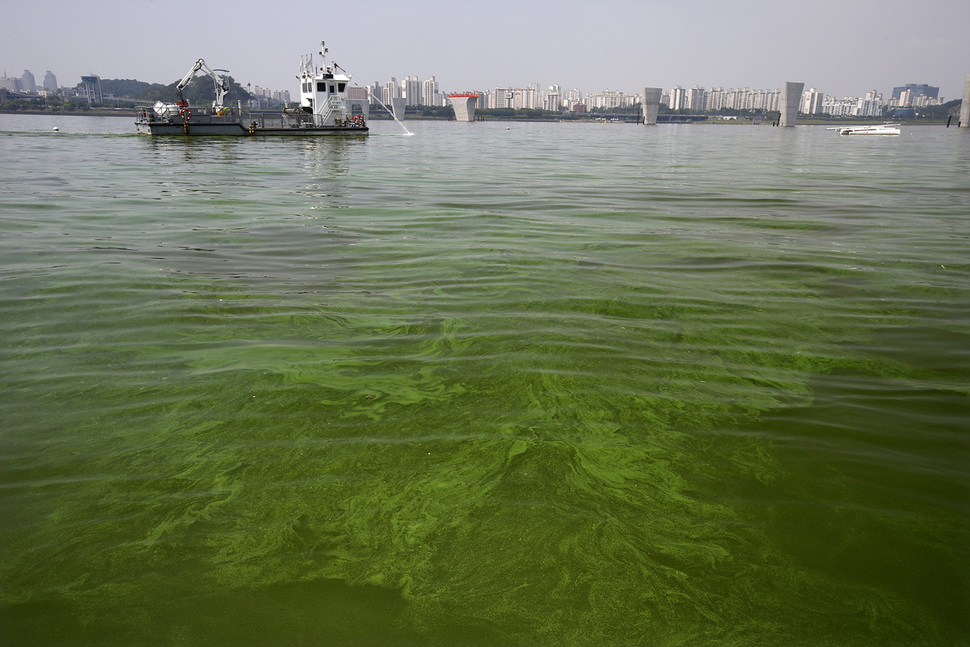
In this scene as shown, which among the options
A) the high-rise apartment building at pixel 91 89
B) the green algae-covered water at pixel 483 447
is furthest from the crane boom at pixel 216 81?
the high-rise apartment building at pixel 91 89

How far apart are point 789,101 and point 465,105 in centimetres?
5509

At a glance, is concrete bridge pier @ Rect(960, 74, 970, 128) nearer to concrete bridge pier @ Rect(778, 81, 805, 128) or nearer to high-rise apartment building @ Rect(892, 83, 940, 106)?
concrete bridge pier @ Rect(778, 81, 805, 128)

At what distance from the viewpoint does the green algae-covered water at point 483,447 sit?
1.78 meters

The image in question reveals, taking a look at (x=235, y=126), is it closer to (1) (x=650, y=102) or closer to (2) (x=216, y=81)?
(2) (x=216, y=81)

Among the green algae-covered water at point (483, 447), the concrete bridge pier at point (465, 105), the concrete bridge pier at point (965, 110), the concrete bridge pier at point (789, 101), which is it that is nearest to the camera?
the green algae-covered water at point (483, 447)

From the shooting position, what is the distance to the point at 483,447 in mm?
2654

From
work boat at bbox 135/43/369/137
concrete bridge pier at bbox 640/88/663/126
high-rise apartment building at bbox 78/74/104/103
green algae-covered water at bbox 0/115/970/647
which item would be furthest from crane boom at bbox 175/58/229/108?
high-rise apartment building at bbox 78/74/104/103

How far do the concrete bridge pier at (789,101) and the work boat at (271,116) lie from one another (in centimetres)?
7466

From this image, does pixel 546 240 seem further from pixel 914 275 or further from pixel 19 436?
pixel 19 436

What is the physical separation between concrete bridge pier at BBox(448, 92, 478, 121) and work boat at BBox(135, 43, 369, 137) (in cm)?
7200

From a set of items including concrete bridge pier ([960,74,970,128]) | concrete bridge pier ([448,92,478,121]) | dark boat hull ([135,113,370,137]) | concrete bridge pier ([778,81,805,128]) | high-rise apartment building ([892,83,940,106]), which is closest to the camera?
dark boat hull ([135,113,370,137])

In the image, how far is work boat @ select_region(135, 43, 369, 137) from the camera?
32656 millimetres

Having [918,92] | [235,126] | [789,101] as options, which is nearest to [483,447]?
[235,126]

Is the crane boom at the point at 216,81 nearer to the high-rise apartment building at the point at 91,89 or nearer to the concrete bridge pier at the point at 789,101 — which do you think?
the concrete bridge pier at the point at 789,101
